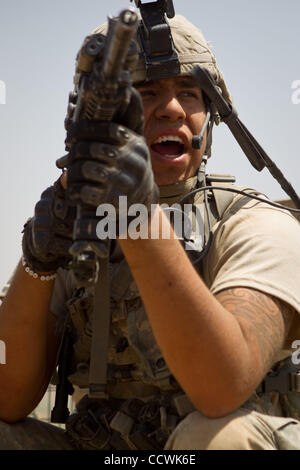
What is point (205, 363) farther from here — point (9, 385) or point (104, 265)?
point (9, 385)

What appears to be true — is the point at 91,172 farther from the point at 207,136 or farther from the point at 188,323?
the point at 207,136

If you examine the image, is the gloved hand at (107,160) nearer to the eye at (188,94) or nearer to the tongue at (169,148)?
the tongue at (169,148)

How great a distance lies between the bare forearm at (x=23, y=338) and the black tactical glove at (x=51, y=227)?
0.28 m

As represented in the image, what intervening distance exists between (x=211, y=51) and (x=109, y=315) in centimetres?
187

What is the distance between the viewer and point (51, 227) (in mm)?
3402

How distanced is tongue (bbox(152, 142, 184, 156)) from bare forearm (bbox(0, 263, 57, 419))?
1.04 metres

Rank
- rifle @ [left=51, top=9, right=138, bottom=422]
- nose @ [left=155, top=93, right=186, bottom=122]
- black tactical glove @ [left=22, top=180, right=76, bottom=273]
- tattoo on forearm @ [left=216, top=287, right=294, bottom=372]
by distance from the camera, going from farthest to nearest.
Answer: nose @ [left=155, top=93, right=186, bottom=122] → black tactical glove @ [left=22, top=180, right=76, bottom=273] → tattoo on forearm @ [left=216, top=287, right=294, bottom=372] → rifle @ [left=51, top=9, right=138, bottom=422]

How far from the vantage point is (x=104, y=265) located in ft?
12.1

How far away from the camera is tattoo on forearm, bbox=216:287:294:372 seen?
3.20 m
